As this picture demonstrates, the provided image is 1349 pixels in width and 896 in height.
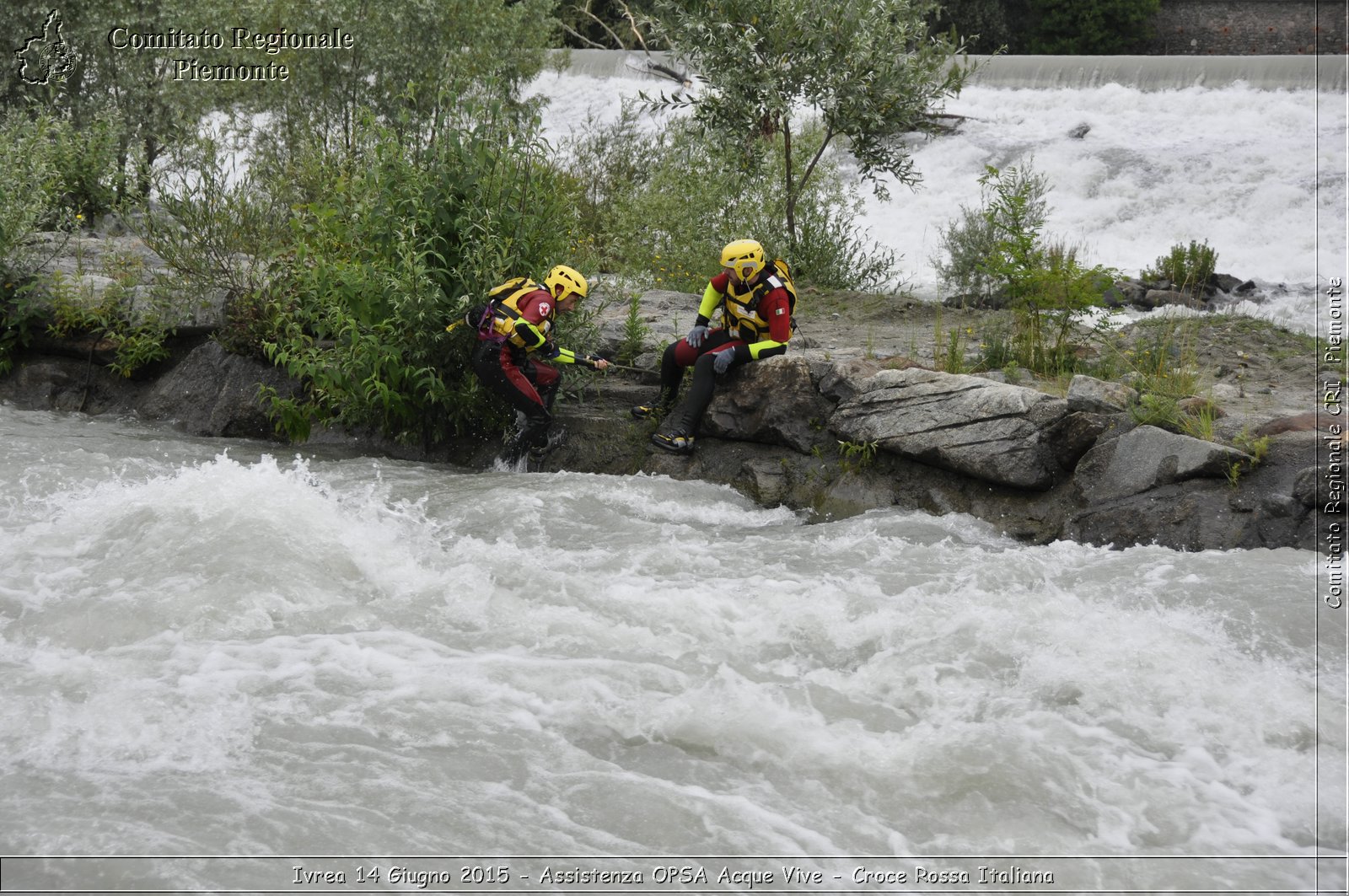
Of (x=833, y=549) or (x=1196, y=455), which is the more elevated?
(x=1196, y=455)

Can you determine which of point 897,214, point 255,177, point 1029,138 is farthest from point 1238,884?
point 1029,138

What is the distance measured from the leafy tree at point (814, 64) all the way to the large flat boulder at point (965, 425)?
4.60 meters

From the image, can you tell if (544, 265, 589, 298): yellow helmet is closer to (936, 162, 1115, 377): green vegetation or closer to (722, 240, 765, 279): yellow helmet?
(722, 240, 765, 279): yellow helmet

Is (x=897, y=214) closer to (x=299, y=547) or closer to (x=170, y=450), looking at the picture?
(x=170, y=450)

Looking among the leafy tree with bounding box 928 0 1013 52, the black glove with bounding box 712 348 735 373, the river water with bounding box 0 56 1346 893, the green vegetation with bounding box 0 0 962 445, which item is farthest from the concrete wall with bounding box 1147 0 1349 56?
the river water with bounding box 0 56 1346 893

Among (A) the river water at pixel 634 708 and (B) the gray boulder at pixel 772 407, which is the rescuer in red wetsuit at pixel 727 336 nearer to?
(B) the gray boulder at pixel 772 407

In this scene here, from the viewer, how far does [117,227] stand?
15148 mm

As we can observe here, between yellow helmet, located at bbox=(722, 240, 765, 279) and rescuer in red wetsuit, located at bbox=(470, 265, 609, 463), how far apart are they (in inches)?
42.0

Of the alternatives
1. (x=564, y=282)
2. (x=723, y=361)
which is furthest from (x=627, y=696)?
(x=564, y=282)

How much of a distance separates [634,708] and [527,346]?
4161mm

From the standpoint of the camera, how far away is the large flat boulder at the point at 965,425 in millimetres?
7598

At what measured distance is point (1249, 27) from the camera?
32.5m

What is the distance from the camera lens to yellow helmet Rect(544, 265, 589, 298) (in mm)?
8602

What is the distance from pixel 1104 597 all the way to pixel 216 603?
14.1 ft
